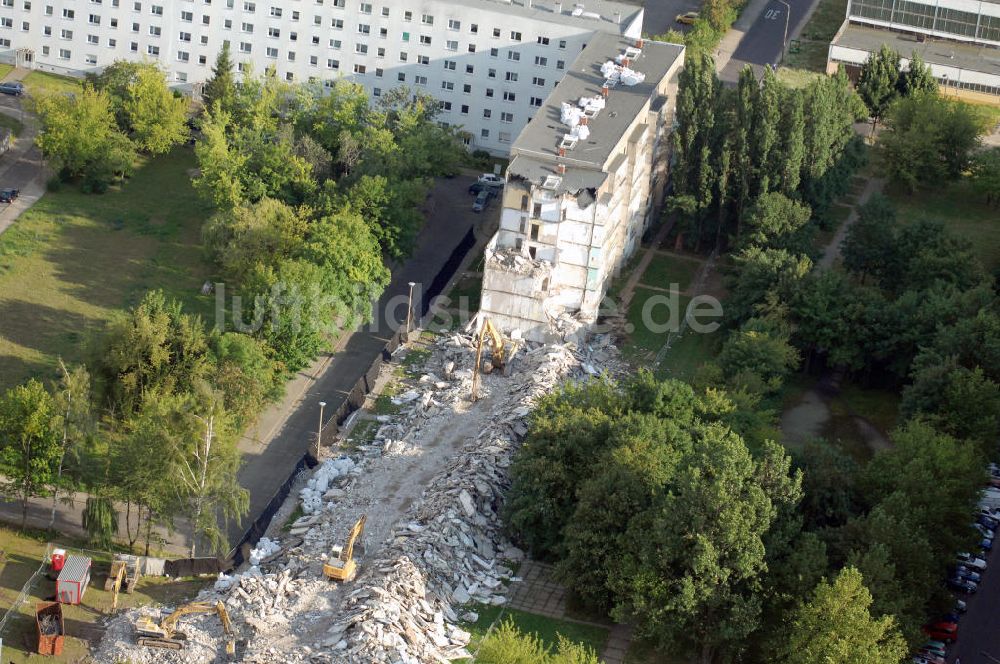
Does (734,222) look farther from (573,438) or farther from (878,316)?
(573,438)

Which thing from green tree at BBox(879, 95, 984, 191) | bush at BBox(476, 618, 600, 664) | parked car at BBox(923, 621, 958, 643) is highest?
green tree at BBox(879, 95, 984, 191)

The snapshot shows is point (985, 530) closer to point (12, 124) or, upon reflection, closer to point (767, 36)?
point (767, 36)

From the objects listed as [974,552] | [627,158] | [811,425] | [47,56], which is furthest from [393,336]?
[47,56]

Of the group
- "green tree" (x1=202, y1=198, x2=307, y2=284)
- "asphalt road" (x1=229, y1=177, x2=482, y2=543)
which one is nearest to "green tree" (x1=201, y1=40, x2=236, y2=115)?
"green tree" (x1=202, y1=198, x2=307, y2=284)

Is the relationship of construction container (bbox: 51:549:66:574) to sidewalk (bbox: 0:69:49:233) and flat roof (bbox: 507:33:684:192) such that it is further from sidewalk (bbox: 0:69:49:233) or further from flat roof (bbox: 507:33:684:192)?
sidewalk (bbox: 0:69:49:233)

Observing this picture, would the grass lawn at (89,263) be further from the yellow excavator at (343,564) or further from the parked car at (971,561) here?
the parked car at (971,561)

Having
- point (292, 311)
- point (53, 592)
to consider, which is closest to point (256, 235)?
point (292, 311)

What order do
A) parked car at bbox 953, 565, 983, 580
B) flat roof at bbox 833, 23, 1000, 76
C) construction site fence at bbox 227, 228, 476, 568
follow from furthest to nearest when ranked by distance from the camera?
flat roof at bbox 833, 23, 1000, 76
parked car at bbox 953, 565, 983, 580
construction site fence at bbox 227, 228, 476, 568
